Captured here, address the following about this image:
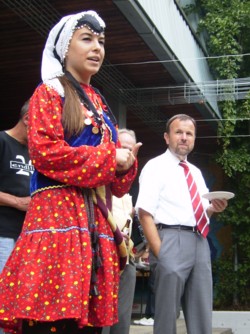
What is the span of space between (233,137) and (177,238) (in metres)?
7.65

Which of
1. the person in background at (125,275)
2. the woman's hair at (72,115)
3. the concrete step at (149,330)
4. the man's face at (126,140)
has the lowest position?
the concrete step at (149,330)

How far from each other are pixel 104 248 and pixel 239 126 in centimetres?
941

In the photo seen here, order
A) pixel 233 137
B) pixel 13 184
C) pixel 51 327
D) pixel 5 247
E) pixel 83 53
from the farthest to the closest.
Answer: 1. pixel 233 137
2. pixel 13 184
3. pixel 5 247
4. pixel 83 53
5. pixel 51 327

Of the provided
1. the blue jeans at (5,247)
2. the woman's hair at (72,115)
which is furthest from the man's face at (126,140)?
the woman's hair at (72,115)

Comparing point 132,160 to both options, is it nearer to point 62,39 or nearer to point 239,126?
point 62,39

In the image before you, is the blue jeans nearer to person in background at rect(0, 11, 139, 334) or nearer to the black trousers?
person in background at rect(0, 11, 139, 334)

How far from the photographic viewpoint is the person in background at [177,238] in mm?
3602

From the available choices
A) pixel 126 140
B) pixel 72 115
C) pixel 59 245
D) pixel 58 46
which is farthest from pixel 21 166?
pixel 59 245

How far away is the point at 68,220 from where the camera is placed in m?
2.04

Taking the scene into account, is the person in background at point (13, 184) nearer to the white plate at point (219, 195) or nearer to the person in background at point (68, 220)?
the white plate at point (219, 195)

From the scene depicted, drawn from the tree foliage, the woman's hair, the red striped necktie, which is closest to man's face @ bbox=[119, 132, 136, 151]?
the red striped necktie

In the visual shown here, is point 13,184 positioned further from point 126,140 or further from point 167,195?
point 167,195

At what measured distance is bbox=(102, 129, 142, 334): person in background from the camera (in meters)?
3.61

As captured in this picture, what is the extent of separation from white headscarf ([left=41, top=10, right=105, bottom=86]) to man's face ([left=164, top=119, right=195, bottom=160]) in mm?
1735
